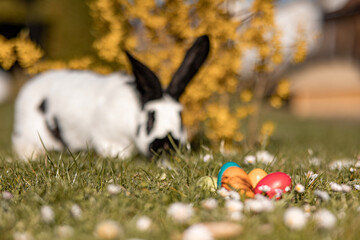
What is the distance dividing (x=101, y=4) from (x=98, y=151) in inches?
66.6

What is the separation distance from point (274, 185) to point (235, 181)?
7.8 inches

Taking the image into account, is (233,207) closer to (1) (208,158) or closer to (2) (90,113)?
(1) (208,158)

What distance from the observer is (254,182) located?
5.85 feet

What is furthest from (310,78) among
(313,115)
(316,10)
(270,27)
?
(270,27)

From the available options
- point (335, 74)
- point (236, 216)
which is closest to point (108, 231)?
point (236, 216)

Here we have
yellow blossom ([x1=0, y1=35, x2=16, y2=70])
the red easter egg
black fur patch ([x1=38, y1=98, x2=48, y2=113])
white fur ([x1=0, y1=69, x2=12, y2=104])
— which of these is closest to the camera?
the red easter egg

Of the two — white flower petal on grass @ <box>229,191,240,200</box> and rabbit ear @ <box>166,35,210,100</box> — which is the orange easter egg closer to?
white flower petal on grass @ <box>229,191,240,200</box>

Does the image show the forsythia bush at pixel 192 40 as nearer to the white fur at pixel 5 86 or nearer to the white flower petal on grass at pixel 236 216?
the white flower petal on grass at pixel 236 216

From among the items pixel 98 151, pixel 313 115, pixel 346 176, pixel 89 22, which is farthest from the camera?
pixel 313 115

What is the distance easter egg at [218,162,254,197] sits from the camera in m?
1.62

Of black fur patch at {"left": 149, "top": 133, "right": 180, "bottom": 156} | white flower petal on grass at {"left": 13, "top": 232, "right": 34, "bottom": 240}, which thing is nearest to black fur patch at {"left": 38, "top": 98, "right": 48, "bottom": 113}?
black fur patch at {"left": 149, "top": 133, "right": 180, "bottom": 156}

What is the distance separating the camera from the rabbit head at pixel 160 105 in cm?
240

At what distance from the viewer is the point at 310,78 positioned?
45.2 ft

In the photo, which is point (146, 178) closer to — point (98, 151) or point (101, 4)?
point (98, 151)
